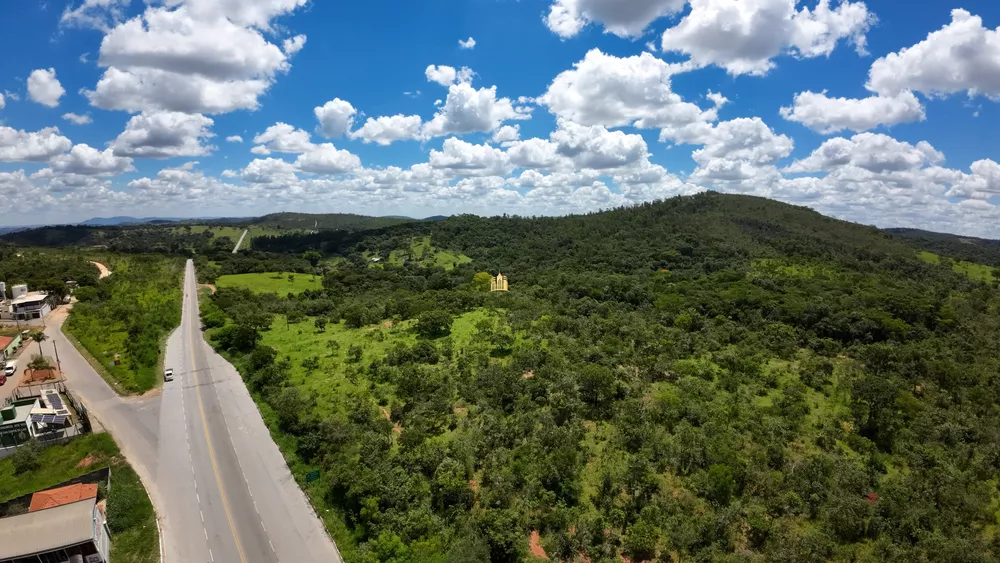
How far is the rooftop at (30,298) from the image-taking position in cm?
7219

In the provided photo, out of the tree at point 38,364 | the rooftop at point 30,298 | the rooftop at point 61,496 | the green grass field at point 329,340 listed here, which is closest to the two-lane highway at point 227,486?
the rooftop at point 61,496

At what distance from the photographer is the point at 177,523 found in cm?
3120

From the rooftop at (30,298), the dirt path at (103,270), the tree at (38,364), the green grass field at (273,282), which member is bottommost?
the tree at (38,364)

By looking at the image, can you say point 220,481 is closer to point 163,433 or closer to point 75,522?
point 75,522

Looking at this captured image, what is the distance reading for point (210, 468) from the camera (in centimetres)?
3684

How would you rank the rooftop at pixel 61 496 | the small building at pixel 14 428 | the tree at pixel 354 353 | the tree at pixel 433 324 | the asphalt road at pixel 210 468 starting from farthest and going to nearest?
1. the tree at pixel 433 324
2. the tree at pixel 354 353
3. the small building at pixel 14 428
4. the rooftop at pixel 61 496
5. the asphalt road at pixel 210 468

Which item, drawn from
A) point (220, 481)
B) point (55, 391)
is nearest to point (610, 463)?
point (220, 481)

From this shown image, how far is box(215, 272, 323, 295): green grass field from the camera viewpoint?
11101 cm

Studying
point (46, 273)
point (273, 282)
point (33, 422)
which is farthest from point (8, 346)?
point (273, 282)

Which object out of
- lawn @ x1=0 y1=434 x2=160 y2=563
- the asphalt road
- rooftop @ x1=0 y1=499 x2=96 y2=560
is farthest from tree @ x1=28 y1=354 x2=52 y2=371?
rooftop @ x1=0 y1=499 x2=96 y2=560

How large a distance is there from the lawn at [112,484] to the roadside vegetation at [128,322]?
42.7ft

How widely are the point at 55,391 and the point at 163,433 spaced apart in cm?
1532

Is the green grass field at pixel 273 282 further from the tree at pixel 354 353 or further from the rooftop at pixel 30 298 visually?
the tree at pixel 354 353

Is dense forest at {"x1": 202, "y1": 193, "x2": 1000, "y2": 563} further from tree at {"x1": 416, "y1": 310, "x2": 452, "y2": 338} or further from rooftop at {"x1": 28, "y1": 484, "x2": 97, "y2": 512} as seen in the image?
rooftop at {"x1": 28, "y1": 484, "x2": 97, "y2": 512}
